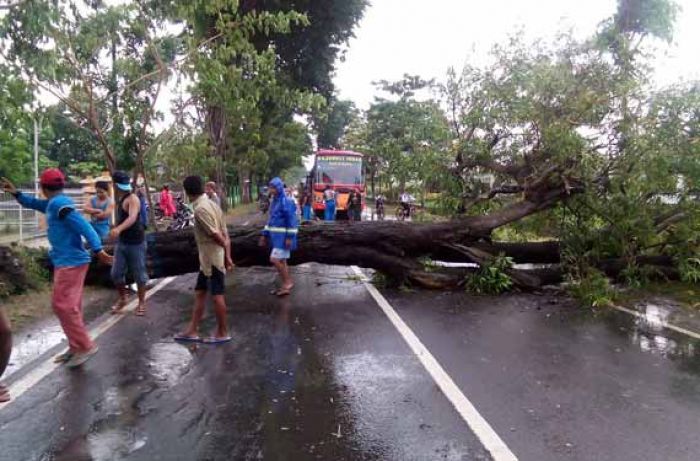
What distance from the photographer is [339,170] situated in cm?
3022

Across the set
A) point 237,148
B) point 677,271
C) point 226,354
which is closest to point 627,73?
point 677,271

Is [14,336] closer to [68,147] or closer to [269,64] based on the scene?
[269,64]

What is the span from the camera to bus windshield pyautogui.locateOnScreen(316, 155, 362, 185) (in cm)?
3019

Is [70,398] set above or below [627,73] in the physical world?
below

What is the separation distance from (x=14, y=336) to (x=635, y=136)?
29.1 feet

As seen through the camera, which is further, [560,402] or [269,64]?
[269,64]

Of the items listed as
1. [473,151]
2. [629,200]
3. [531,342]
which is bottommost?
[531,342]

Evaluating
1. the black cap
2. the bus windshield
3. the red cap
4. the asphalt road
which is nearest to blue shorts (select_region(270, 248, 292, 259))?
the asphalt road

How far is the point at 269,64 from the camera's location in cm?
1083

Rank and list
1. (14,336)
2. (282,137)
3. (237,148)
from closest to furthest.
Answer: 1. (14,336)
2. (237,148)
3. (282,137)

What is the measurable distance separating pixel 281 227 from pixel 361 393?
4585mm

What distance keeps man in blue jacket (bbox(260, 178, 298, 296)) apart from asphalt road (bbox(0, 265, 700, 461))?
4.72 ft

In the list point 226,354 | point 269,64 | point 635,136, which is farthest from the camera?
point 269,64

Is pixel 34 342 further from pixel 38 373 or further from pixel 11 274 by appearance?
pixel 11 274
